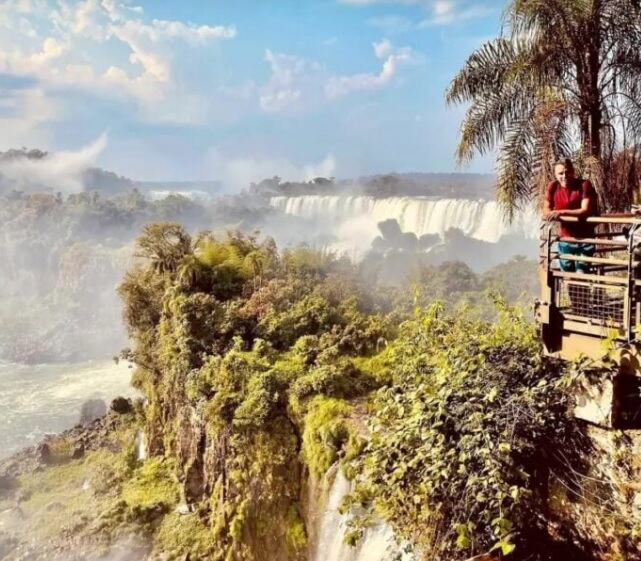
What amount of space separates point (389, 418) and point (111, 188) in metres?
104

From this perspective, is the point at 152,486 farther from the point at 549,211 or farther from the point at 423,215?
the point at 423,215

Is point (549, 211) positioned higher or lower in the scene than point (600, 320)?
higher

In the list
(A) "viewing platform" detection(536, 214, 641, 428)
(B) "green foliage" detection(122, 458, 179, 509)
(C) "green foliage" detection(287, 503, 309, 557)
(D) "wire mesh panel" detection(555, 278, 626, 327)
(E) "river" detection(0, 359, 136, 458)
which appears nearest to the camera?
(A) "viewing platform" detection(536, 214, 641, 428)

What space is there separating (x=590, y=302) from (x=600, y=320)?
0.31m

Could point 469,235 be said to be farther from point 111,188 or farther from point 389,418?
point 111,188

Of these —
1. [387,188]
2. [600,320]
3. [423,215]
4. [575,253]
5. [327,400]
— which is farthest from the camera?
[387,188]

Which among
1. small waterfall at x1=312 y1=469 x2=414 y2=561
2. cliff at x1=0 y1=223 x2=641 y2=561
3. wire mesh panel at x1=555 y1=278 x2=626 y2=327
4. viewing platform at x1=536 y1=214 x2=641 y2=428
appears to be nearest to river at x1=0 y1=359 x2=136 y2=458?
cliff at x1=0 y1=223 x2=641 y2=561

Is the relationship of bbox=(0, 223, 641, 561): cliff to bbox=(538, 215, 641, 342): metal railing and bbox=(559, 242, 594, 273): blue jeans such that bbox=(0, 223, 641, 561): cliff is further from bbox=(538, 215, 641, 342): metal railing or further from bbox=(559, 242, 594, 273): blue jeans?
bbox=(559, 242, 594, 273): blue jeans

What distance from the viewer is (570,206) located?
644cm

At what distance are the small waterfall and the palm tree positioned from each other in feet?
20.3

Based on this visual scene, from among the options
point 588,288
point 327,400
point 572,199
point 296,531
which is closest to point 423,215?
point 327,400

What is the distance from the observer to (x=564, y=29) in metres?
9.10

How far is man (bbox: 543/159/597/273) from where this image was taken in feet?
20.4

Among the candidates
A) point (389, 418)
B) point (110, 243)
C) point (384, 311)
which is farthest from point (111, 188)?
point (389, 418)
